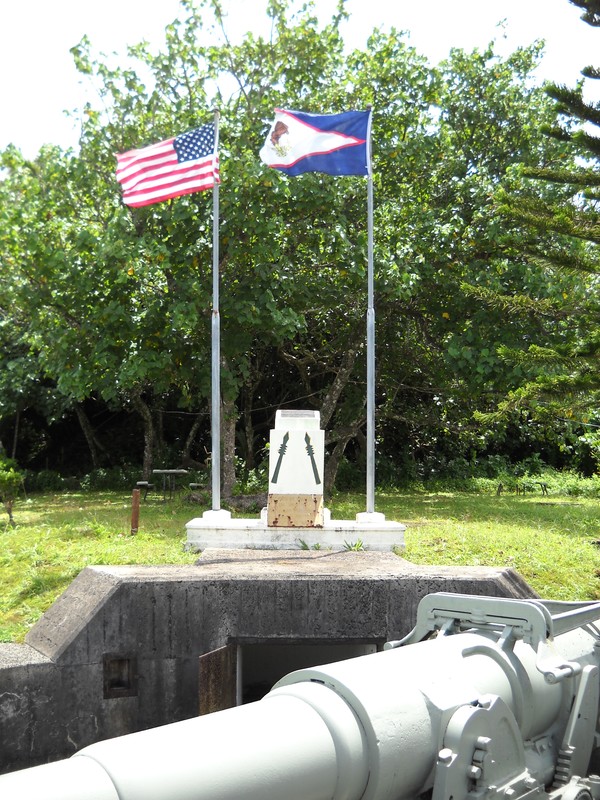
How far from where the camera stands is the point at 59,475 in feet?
69.4

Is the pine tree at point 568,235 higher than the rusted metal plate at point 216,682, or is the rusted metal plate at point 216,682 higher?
the pine tree at point 568,235

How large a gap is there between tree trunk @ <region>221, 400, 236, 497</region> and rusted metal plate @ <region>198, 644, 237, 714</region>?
7.90m

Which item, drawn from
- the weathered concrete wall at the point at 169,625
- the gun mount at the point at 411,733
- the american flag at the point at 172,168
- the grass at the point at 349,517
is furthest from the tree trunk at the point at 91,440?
the gun mount at the point at 411,733

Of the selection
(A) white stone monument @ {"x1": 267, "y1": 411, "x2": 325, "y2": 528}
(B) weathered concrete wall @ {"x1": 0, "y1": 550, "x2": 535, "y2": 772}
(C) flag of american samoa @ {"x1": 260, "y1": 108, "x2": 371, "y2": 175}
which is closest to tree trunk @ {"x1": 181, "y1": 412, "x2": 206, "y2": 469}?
(C) flag of american samoa @ {"x1": 260, "y1": 108, "x2": 371, "y2": 175}

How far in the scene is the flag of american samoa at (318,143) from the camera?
400 inches

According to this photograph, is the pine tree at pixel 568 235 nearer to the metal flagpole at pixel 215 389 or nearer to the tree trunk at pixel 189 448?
the metal flagpole at pixel 215 389

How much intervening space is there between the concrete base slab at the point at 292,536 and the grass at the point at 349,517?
249 mm

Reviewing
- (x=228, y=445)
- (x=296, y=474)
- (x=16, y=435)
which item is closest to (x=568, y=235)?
(x=296, y=474)

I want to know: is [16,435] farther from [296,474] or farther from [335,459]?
[296,474]

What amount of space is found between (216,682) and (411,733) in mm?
3861

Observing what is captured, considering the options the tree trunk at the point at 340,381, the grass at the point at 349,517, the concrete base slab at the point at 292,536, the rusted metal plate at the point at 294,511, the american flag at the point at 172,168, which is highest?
the american flag at the point at 172,168

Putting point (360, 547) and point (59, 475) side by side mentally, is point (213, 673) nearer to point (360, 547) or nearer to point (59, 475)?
point (360, 547)

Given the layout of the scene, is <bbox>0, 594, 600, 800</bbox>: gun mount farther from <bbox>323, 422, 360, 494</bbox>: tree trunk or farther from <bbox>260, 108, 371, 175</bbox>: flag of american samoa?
<bbox>323, 422, 360, 494</bbox>: tree trunk

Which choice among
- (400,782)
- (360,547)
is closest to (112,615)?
(360,547)
